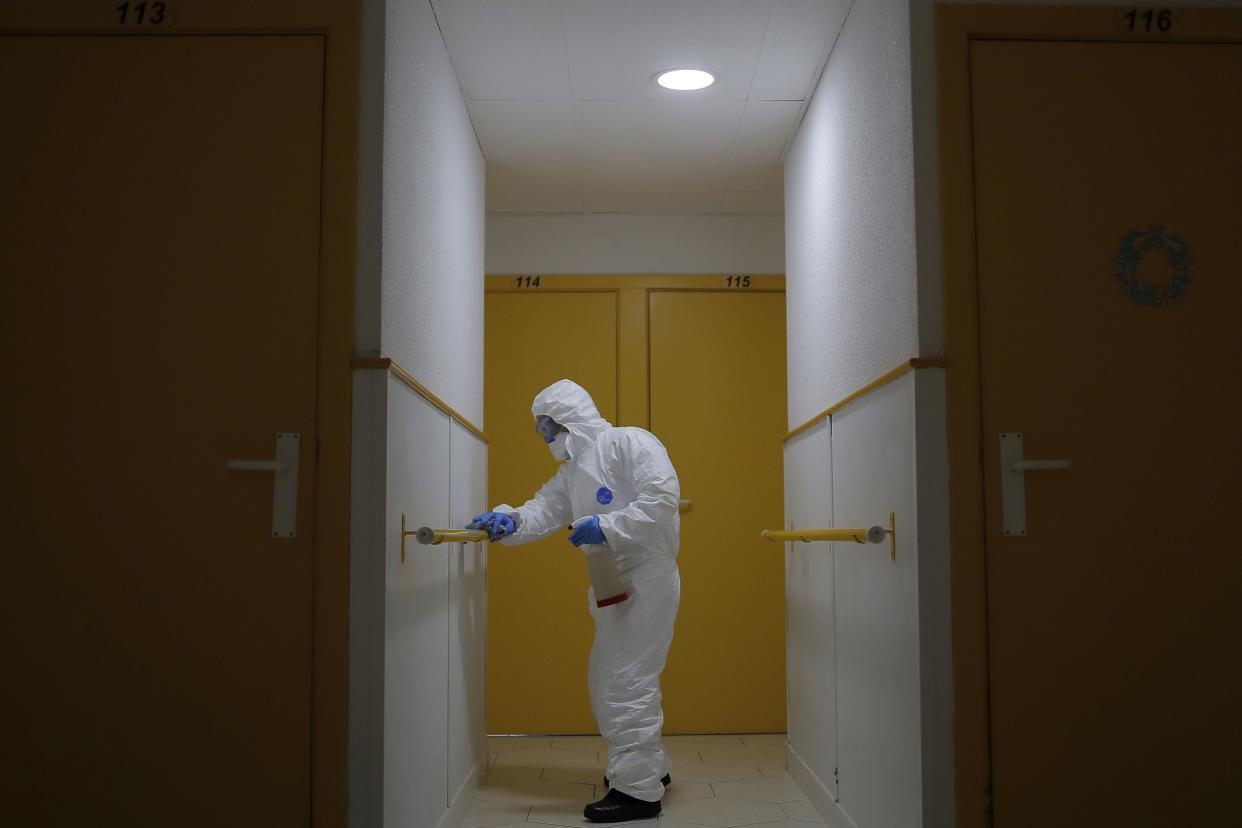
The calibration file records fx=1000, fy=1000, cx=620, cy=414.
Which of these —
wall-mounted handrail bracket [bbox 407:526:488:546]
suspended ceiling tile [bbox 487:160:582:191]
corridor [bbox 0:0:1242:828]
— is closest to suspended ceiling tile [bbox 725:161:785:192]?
suspended ceiling tile [bbox 487:160:582:191]

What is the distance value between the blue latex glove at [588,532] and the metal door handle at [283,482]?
3.76 feet

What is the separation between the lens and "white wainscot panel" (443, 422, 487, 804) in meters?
3.08

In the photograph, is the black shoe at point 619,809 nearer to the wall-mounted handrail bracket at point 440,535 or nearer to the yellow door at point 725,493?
the wall-mounted handrail bracket at point 440,535

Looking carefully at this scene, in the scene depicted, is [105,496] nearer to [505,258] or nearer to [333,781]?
[333,781]

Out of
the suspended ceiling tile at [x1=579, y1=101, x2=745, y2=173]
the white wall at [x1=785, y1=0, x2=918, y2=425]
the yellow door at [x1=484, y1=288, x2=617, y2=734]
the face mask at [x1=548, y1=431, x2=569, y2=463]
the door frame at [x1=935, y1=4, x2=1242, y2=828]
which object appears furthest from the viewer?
the yellow door at [x1=484, y1=288, x2=617, y2=734]

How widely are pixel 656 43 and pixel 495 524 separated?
1617 millimetres

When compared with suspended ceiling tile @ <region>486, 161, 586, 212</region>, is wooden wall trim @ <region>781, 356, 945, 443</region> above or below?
below

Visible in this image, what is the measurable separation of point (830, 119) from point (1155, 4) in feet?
3.54

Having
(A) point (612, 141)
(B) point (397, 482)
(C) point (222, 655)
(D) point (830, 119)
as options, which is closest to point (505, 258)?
(A) point (612, 141)

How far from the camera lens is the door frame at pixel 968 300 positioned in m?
2.11

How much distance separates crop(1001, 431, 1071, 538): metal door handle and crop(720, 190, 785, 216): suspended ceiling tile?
2.72 metres

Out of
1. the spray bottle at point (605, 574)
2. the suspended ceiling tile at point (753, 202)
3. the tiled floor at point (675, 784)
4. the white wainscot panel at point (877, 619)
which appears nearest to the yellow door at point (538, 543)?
the tiled floor at point (675, 784)

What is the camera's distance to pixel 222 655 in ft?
7.01

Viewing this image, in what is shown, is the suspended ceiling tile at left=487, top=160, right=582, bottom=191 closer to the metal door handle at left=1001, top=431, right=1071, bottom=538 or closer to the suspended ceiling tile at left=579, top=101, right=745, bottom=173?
the suspended ceiling tile at left=579, top=101, right=745, bottom=173
